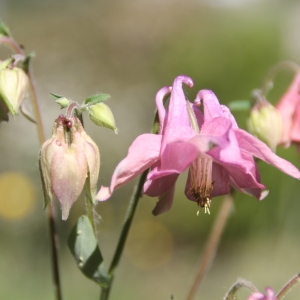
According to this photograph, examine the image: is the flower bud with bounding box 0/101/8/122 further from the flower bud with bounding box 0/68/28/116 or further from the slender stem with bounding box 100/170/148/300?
the slender stem with bounding box 100/170/148/300

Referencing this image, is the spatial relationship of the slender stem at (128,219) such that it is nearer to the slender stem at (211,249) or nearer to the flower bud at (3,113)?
the flower bud at (3,113)

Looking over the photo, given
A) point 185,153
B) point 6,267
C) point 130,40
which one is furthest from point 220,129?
point 130,40

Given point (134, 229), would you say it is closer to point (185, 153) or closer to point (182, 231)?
point (182, 231)

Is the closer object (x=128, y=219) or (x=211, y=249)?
(x=128, y=219)

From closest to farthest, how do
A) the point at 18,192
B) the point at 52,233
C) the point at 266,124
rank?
the point at 52,233, the point at 266,124, the point at 18,192

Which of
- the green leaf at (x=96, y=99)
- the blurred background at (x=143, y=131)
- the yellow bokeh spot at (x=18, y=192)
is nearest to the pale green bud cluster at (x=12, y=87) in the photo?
the green leaf at (x=96, y=99)

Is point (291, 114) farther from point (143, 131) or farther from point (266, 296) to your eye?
point (143, 131)

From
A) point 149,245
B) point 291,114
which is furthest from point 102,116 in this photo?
point 149,245

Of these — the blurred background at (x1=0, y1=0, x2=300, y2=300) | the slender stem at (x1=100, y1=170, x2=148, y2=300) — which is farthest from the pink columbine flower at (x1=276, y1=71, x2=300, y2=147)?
the blurred background at (x1=0, y1=0, x2=300, y2=300)
